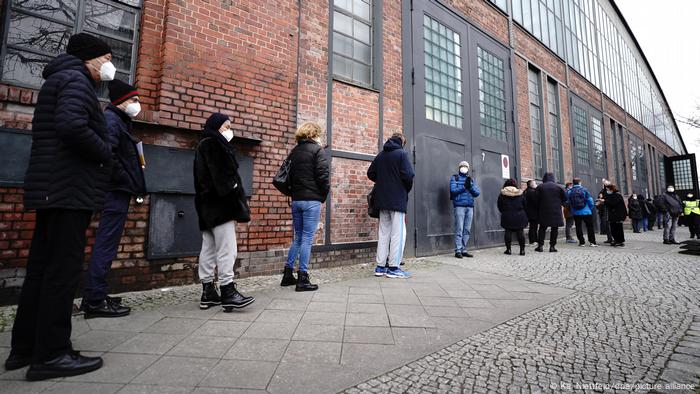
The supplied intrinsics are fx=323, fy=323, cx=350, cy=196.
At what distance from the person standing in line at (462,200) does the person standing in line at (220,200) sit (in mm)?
4719

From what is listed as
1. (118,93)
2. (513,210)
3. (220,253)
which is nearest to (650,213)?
(513,210)

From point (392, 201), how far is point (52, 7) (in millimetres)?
4554

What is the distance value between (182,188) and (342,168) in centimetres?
251

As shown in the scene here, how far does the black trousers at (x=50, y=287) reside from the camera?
5.83 ft

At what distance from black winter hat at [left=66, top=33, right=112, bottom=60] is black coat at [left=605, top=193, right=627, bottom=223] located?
10815 millimetres

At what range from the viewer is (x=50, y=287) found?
180 centimetres

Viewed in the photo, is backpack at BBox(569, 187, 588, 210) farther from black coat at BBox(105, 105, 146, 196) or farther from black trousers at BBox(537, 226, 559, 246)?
black coat at BBox(105, 105, 146, 196)

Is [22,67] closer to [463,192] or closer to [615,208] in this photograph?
[463,192]

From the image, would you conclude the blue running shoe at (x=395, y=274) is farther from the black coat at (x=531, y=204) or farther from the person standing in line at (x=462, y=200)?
the black coat at (x=531, y=204)

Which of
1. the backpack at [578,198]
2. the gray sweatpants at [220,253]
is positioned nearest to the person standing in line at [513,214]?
the backpack at [578,198]

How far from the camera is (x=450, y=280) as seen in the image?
4.36 meters

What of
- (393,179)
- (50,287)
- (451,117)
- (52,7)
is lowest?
(50,287)

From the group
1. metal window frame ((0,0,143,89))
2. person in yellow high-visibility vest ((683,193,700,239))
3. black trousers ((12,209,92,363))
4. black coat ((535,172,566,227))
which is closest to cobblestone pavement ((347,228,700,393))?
black trousers ((12,209,92,363))

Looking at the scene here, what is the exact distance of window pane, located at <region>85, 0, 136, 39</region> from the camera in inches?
149
